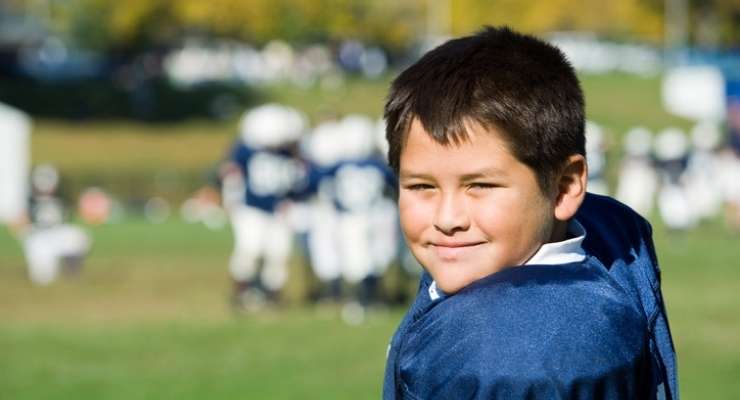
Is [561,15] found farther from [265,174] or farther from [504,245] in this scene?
[504,245]

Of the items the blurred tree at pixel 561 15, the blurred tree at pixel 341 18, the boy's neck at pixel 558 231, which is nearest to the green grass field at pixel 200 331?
the boy's neck at pixel 558 231

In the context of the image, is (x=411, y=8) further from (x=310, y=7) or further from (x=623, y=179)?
(x=623, y=179)

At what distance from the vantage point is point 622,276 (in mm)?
2314

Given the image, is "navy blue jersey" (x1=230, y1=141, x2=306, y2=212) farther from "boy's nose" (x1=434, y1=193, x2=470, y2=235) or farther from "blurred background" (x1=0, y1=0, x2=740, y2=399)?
"boy's nose" (x1=434, y1=193, x2=470, y2=235)

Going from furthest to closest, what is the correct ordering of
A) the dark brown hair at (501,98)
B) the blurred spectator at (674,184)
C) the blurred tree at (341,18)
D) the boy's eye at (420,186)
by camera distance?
the blurred tree at (341,18), the blurred spectator at (674,184), the boy's eye at (420,186), the dark brown hair at (501,98)

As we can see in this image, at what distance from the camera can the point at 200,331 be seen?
38.4ft

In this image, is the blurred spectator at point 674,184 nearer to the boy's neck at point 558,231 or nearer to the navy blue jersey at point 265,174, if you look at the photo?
the navy blue jersey at point 265,174

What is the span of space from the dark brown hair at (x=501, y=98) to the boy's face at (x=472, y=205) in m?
0.02

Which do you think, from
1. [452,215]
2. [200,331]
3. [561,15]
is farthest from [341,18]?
[452,215]

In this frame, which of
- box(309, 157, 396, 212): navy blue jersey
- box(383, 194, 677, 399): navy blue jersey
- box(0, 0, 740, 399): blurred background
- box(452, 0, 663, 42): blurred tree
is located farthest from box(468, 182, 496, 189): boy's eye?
box(452, 0, 663, 42): blurred tree

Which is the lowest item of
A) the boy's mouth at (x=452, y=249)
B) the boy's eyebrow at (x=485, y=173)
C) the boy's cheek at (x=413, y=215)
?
the boy's mouth at (x=452, y=249)

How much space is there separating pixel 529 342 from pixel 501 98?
1.17 feet

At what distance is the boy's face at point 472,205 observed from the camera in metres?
2.10

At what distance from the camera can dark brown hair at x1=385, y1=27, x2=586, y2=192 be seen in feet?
6.82
